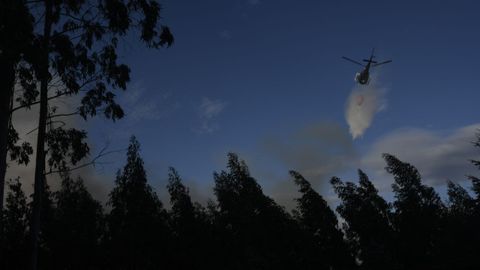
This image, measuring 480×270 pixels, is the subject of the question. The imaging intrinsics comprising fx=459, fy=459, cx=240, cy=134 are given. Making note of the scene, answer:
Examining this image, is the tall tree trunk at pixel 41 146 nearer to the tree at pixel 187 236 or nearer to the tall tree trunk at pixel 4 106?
the tall tree trunk at pixel 4 106

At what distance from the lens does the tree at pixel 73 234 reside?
62375mm

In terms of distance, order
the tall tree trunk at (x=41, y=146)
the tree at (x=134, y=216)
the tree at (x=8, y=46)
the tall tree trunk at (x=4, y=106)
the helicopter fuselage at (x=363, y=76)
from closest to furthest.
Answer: the tree at (x=8, y=46), the tall tree trunk at (x=4, y=106), the tall tree trunk at (x=41, y=146), the helicopter fuselage at (x=363, y=76), the tree at (x=134, y=216)

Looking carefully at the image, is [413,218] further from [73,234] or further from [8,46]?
[8,46]

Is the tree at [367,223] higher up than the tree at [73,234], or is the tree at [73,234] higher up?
the tree at [73,234]

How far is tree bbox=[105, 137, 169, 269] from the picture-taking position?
52719 millimetres

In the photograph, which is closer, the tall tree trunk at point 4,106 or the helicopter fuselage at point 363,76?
the tall tree trunk at point 4,106

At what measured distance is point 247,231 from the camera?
60.9m

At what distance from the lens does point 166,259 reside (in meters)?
60.8

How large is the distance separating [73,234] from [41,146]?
51.9 m

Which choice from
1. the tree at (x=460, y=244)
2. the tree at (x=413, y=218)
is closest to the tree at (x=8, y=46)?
the tree at (x=460, y=244)

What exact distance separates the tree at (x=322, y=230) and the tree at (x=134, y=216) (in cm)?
1915

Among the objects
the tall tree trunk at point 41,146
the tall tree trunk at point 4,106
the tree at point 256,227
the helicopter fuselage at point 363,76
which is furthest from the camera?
the tree at point 256,227

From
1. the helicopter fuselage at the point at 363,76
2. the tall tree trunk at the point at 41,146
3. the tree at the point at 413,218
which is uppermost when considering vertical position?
the helicopter fuselage at the point at 363,76

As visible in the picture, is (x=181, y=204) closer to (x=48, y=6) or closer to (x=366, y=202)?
(x=366, y=202)
